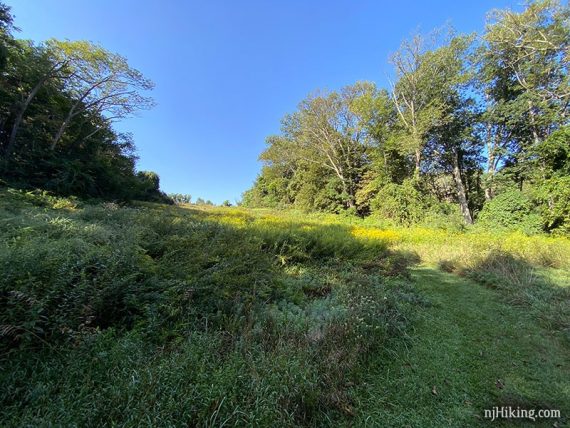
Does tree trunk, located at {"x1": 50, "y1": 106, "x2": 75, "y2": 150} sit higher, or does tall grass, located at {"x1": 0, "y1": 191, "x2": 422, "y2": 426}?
tree trunk, located at {"x1": 50, "y1": 106, "x2": 75, "y2": 150}

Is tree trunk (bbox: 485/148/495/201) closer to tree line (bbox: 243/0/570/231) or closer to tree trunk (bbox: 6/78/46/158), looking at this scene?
tree line (bbox: 243/0/570/231)

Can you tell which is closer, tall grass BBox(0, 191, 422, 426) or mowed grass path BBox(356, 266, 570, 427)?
tall grass BBox(0, 191, 422, 426)

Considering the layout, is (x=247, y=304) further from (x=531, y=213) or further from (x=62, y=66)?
(x=62, y=66)

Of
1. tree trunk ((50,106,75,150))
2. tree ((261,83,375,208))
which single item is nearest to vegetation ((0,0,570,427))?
tree trunk ((50,106,75,150))

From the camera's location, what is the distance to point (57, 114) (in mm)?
18438

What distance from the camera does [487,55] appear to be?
54.0 ft

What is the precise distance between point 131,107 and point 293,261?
69.6 feet

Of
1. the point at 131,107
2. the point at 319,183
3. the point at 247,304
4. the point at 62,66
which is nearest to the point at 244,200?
the point at 319,183

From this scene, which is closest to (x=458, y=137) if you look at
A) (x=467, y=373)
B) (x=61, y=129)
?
(x=467, y=373)

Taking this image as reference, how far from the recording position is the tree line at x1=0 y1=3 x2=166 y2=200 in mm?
14906

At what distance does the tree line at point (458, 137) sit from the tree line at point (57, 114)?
1637 cm

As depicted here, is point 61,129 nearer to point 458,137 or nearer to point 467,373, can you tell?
point 467,373

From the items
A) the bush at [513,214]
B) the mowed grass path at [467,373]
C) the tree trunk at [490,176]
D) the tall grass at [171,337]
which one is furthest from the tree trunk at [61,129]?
the tree trunk at [490,176]

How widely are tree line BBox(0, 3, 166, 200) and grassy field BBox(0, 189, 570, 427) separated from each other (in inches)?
529
